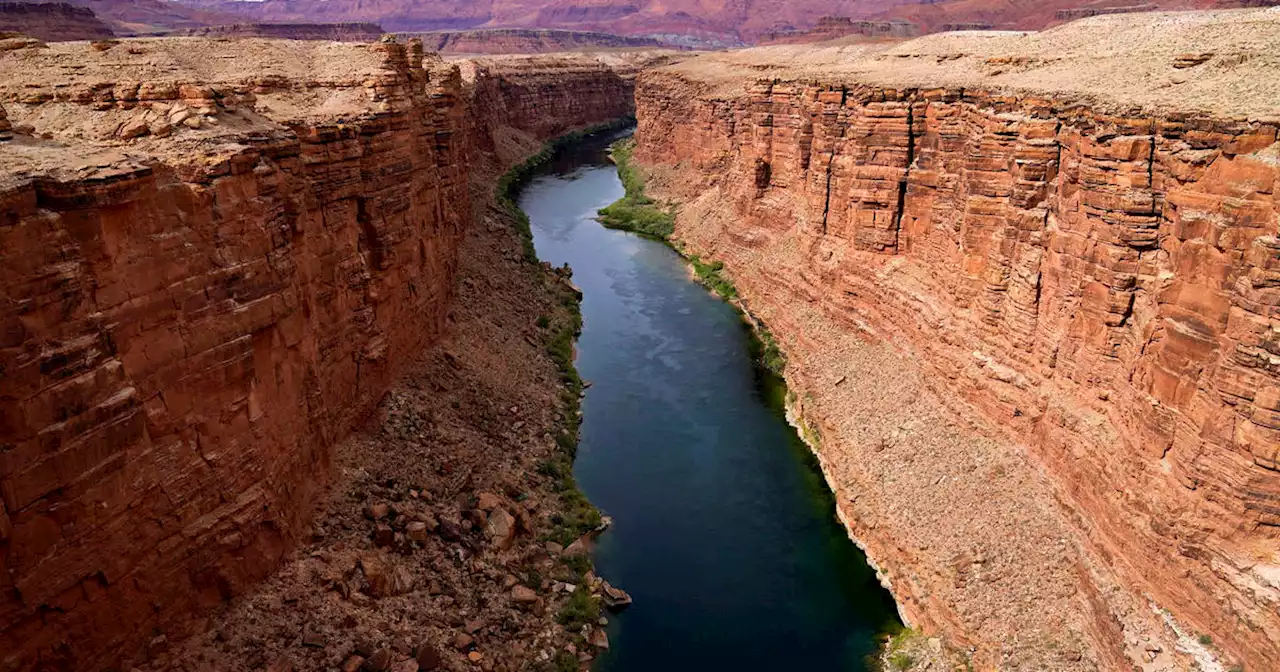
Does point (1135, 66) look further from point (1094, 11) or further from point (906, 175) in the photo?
point (1094, 11)

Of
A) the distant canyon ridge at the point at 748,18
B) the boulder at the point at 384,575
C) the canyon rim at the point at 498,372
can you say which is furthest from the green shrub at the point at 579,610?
the distant canyon ridge at the point at 748,18

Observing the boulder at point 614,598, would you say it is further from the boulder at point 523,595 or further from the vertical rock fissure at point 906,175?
the vertical rock fissure at point 906,175

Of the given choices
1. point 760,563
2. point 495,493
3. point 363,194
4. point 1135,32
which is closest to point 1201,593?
point 760,563

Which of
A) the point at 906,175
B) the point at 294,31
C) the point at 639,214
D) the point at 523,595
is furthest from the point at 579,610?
the point at 294,31

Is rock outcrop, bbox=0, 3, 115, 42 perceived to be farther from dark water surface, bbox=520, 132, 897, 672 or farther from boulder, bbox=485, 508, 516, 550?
boulder, bbox=485, 508, 516, 550

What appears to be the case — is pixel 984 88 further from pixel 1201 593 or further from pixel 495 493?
pixel 495 493
